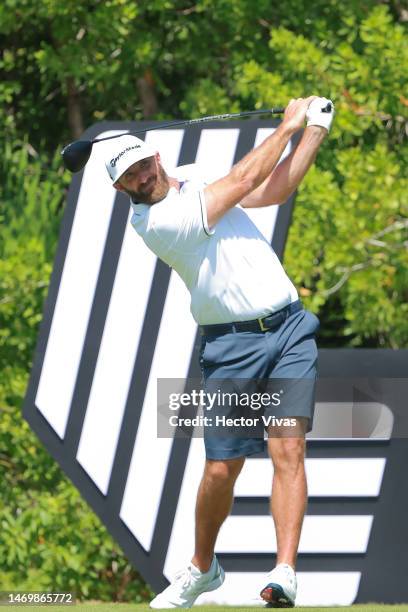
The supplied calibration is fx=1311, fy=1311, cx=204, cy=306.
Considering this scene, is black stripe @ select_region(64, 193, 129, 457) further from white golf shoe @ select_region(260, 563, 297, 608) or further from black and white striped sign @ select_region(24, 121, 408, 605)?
white golf shoe @ select_region(260, 563, 297, 608)

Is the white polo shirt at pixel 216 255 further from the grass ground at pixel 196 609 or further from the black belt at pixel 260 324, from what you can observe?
the grass ground at pixel 196 609

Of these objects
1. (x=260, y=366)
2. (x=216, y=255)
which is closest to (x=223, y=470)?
(x=260, y=366)

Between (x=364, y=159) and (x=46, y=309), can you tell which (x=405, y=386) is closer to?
(x=46, y=309)

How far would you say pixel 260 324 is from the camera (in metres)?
4.23

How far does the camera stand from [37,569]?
746 centimetres

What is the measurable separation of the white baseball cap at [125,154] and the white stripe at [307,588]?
199cm

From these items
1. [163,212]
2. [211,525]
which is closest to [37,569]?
[211,525]

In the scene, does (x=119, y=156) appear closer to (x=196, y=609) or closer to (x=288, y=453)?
(x=288, y=453)

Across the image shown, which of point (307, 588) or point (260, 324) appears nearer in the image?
point (260, 324)

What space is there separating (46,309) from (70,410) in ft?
1.48

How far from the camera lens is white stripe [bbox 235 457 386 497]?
5441 millimetres

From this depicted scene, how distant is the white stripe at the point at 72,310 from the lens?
5.66 metres

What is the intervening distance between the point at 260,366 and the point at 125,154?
2.66ft

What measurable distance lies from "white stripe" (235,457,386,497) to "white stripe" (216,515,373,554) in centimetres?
10
